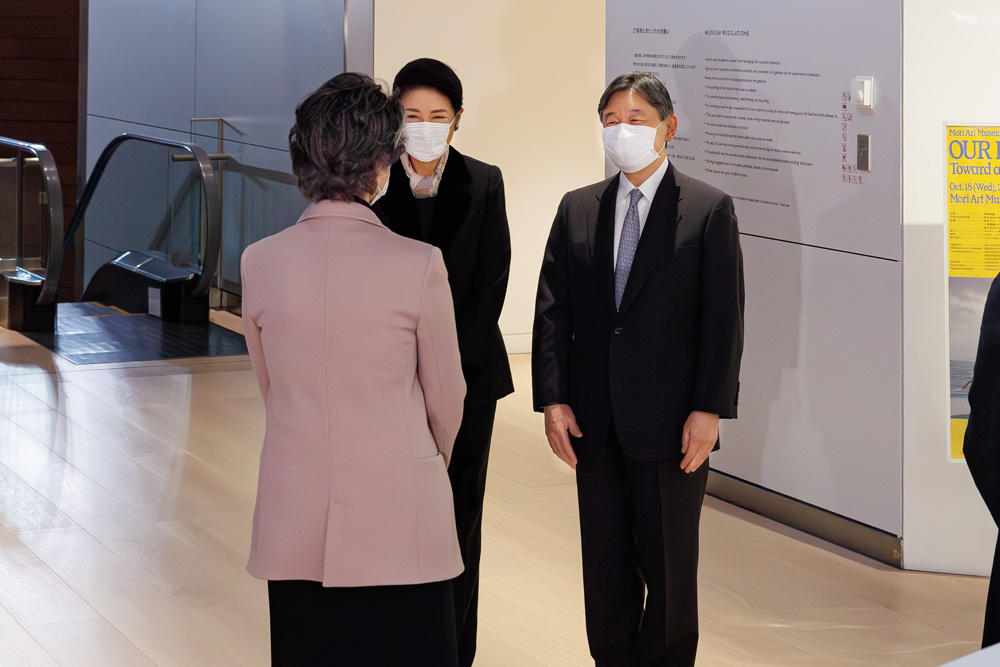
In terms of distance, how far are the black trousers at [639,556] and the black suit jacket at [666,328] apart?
9cm

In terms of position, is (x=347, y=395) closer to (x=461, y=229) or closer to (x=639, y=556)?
(x=461, y=229)

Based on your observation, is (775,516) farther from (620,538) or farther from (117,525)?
(117,525)

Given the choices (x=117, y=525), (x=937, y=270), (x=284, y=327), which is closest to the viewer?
(x=284, y=327)

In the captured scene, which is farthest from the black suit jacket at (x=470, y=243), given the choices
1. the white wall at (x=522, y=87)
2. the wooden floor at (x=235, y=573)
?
the white wall at (x=522, y=87)

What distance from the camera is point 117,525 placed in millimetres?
5086

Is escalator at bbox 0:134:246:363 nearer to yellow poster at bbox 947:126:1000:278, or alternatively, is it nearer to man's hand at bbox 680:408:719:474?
yellow poster at bbox 947:126:1000:278

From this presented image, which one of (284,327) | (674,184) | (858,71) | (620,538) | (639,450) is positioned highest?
(858,71)

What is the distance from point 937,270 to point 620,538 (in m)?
2.04

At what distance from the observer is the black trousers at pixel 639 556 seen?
125 inches

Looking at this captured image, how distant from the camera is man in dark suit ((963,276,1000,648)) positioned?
2596 mm

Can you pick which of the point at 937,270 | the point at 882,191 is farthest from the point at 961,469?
the point at 882,191

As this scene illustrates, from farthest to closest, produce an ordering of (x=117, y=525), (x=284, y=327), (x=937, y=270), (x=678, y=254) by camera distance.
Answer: (x=117, y=525), (x=937, y=270), (x=678, y=254), (x=284, y=327)

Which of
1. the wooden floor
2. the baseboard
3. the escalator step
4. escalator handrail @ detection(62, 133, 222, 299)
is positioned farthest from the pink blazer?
escalator handrail @ detection(62, 133, 222, 299)

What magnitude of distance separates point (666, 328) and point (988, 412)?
2.61 ft
